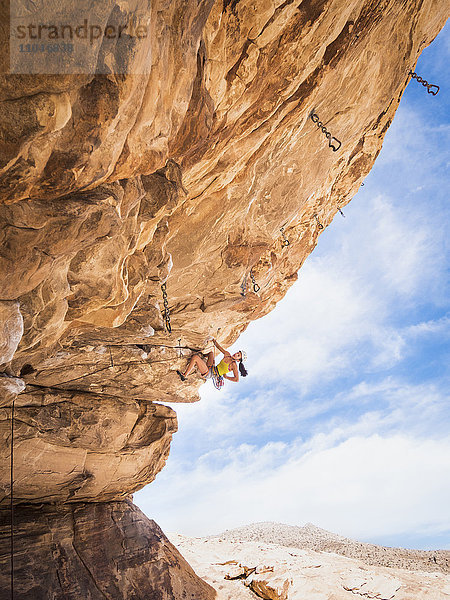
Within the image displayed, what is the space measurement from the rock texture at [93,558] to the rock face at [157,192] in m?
0.29

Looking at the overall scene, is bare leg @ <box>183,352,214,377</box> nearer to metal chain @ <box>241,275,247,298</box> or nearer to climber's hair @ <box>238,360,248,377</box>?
climber's hair @ <box>238,360,248,377</box>

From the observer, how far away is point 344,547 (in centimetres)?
1609

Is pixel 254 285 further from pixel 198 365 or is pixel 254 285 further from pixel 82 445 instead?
pixel 82 445

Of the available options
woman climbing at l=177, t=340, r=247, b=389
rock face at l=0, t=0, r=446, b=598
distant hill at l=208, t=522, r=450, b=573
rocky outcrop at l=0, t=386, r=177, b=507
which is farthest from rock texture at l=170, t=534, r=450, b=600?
woman climbing at l=177, t=340, r=247, b=389

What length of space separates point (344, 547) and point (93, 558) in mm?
10960

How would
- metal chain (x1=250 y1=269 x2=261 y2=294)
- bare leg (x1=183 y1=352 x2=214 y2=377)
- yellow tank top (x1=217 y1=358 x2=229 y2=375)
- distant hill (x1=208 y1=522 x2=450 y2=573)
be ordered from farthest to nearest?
distant hill (x1=208 y1=522 x2=450 y2=573) < bare leg (x1=183 y1=352 x2=214 y2=377) < yellow tank top (x1=217 y1=358 x2=229 y2=375) < metal chain (x1=250 y1=269 x2=261 y2=294)

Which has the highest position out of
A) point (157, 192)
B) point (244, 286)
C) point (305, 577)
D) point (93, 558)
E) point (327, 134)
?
point (327, 134)

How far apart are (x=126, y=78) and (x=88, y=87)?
12.3 inches

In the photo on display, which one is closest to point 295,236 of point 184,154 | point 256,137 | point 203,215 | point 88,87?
point 203,215

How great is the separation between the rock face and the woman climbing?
32cm

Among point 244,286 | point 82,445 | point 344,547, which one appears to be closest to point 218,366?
point 244,286

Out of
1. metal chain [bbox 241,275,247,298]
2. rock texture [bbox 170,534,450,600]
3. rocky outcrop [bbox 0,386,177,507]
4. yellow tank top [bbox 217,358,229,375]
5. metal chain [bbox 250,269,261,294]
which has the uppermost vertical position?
metal chain [bbox 250,269,261,294]

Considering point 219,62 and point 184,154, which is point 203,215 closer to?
point 184,154

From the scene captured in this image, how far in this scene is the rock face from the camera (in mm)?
3371
